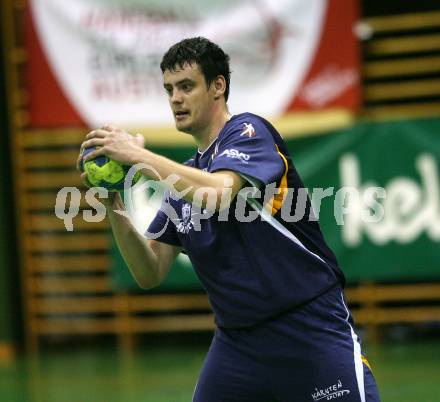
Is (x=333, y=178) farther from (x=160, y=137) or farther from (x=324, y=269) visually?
(x=324, y=269)

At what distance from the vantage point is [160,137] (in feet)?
35.5

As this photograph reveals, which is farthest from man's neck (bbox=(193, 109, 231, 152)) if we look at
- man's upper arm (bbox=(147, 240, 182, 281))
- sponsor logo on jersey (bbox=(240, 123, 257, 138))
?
man's upper arm (bbox=(147, 240, 182, 281))

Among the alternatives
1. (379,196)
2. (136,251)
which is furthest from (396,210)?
(136,251)

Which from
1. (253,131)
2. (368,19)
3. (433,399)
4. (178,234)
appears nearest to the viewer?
(253,131)

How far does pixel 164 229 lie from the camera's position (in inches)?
199

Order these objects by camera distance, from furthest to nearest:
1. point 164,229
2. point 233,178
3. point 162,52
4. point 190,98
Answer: point 162,52 < point 164,229 < point 190,98 < point 233,178

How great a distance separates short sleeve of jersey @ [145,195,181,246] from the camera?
504 centimetres

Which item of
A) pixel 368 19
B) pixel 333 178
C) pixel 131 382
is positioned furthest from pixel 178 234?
pixel 368 19

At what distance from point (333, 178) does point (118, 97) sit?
238 cm

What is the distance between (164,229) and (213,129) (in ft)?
2.05

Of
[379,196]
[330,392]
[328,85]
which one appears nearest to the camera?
[330,392]

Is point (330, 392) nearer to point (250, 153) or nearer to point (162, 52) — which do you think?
point (250, 153)

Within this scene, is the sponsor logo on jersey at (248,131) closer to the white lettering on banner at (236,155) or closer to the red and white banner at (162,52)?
the white lettering on banner at (236,155)

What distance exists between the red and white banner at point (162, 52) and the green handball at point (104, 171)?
19.7 feet
